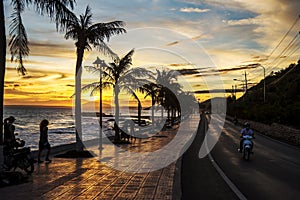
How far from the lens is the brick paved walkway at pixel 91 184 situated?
9336mm

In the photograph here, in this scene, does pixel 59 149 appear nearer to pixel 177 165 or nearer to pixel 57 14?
pixel 177 165

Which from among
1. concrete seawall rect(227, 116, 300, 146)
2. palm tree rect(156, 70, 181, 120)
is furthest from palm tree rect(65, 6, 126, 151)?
palm tree rect(156, 70, 181, 120)

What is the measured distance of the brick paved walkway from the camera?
30.6ft

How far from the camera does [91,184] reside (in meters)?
10.8

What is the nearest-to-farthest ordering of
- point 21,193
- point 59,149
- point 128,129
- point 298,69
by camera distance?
point 21,193 → point 59,149 → point 128,129 → point 298,69

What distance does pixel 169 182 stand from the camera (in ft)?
37.4

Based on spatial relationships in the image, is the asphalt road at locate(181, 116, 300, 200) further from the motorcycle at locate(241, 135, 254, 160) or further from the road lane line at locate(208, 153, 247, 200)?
the motorcycle at locate(241, 135, 254, 160)

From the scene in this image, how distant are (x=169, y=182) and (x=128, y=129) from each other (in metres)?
20.7

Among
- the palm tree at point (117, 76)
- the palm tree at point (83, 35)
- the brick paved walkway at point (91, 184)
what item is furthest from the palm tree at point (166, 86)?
the brick paved walkway at point (91, 184)

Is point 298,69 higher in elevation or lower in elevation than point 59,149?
higher

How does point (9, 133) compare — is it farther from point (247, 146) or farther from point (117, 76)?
point (117, 76)

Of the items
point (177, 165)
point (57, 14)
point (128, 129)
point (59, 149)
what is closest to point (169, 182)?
point (177, 165)

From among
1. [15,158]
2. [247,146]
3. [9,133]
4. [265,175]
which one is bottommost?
[265,175]

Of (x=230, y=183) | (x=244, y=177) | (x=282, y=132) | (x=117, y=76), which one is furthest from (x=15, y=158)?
(x=282, y=132)
